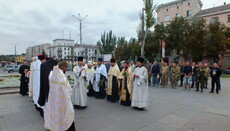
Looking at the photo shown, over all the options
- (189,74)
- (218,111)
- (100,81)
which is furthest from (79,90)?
(189,74)

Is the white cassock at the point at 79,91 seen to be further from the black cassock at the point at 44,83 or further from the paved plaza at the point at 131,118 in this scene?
the black cassock at the point at 44,83

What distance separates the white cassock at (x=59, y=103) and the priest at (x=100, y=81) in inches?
141

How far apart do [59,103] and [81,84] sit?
2.22 meters

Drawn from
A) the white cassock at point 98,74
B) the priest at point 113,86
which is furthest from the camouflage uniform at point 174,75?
the white cassock at point 98,74

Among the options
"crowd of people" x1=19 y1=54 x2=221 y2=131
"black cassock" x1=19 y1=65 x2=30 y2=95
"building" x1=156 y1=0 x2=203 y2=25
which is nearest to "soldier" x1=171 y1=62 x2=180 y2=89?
"crowd of people" x1=19 y1=54 x2=221 y2=131

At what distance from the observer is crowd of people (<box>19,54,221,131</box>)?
318 cm

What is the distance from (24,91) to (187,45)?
25736 mm

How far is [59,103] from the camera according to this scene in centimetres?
315

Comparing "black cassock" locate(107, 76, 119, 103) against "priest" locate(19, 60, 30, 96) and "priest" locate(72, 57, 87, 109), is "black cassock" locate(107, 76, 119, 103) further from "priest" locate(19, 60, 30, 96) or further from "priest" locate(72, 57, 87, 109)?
"priest" locate(19, 60, 30, 96)

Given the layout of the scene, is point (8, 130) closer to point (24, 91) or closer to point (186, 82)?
point (24, 91)

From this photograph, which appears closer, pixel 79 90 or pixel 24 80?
pixel 79 90

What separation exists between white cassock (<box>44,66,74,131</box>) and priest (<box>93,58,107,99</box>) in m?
3.57

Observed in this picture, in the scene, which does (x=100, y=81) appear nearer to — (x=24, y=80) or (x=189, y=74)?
(x=24, y=80)

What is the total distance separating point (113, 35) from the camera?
2418 inches
